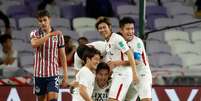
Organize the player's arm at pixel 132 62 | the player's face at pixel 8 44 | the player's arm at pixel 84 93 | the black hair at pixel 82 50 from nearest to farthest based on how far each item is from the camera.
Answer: the player's arm at pixel 84 93, the player's arm at pixel 132 62, the black hair at pixel 82 50, the player's face at pixel 8 44

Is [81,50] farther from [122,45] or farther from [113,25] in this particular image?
[113,25]

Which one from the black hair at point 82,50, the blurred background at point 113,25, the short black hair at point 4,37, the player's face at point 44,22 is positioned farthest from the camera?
the blurred background at point 113,25

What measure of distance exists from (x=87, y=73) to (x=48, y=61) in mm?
498

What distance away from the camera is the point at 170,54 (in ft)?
47.8

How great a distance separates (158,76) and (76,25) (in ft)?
12.1

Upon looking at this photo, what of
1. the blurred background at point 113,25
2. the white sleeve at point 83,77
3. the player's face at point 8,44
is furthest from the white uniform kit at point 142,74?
the player's face at point 8,44

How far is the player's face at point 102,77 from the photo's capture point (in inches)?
385

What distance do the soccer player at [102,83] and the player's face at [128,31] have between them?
493mm

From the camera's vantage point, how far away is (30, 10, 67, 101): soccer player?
943cm

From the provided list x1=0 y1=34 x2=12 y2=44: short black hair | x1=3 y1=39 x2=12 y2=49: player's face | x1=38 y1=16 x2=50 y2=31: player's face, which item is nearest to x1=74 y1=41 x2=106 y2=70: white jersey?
x1=38 y1=16 x2=50 y2=31: player's face

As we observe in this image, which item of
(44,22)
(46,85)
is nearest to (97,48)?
(46,85)

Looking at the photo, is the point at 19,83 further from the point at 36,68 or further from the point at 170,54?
the point at 170,54

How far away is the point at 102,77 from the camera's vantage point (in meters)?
9.84

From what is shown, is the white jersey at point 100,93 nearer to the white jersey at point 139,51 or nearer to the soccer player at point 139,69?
the soccer player at point 139,69
